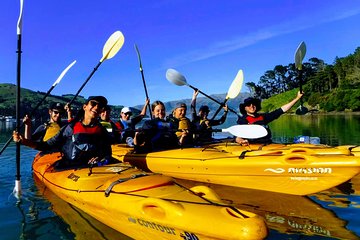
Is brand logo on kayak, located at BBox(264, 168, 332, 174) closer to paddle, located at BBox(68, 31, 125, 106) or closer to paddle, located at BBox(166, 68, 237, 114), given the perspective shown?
paddle, located at BBox(68, 31, 125, 106)

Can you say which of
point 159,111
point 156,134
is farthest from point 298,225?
point 156,134

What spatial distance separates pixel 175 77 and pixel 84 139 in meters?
6.84

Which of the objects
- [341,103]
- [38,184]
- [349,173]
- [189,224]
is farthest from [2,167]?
[341,103]

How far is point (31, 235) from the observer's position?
4805 mm

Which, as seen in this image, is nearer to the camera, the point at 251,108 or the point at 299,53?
the point at 251,108

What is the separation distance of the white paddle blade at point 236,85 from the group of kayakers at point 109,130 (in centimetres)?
197

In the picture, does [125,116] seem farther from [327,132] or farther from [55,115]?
[327,132]

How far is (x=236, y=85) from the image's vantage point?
13555mm

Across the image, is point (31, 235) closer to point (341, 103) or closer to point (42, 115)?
point (341, 103)

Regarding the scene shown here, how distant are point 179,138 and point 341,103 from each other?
5697cm

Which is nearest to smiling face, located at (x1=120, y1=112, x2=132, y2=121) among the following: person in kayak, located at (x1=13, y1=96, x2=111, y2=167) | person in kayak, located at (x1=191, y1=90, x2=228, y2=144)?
person in kayak, located at (x1=191, y1=90, x2=228, y2=144)

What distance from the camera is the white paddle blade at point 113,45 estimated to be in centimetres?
908

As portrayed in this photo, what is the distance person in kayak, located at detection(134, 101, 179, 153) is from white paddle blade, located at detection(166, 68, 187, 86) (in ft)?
12.2

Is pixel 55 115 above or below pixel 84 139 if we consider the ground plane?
above
